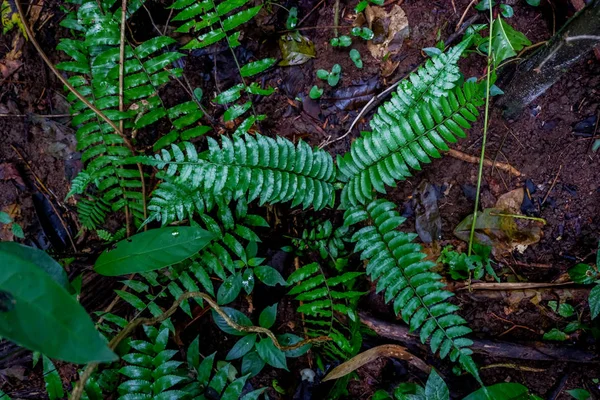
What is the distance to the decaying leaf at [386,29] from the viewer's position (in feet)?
10.1

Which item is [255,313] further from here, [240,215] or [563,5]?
[563,5]

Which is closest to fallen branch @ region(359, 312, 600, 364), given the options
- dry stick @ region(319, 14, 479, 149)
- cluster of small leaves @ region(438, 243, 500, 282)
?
cluster of small leaves @ region(438, 243, 500, 282)

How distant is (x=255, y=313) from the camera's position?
3.06 metres

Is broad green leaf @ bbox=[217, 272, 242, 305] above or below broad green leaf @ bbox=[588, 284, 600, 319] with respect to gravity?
above

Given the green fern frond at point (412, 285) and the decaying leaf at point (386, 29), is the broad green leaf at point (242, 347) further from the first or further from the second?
the decaying leaf at point (386, 29)

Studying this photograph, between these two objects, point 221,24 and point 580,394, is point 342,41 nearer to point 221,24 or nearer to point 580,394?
point 221,24

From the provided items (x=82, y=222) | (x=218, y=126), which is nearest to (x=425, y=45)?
(x=218, y=126)

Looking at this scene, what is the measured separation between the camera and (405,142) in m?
2.52

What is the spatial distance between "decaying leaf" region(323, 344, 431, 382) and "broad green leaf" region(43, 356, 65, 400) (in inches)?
67.9

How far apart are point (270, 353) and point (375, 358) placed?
0.70 meters

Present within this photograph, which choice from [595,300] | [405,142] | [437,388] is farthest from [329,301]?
[595,300]

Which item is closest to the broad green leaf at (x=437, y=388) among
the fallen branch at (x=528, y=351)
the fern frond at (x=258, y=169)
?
the fallen branch at (x=528, y=351)

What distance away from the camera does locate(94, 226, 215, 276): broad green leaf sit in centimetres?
243

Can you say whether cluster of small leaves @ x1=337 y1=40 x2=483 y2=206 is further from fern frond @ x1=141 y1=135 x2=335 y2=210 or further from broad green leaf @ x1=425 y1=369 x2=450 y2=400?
broad green leaf @ x1=425 y1=369 x2=450 y2=400
